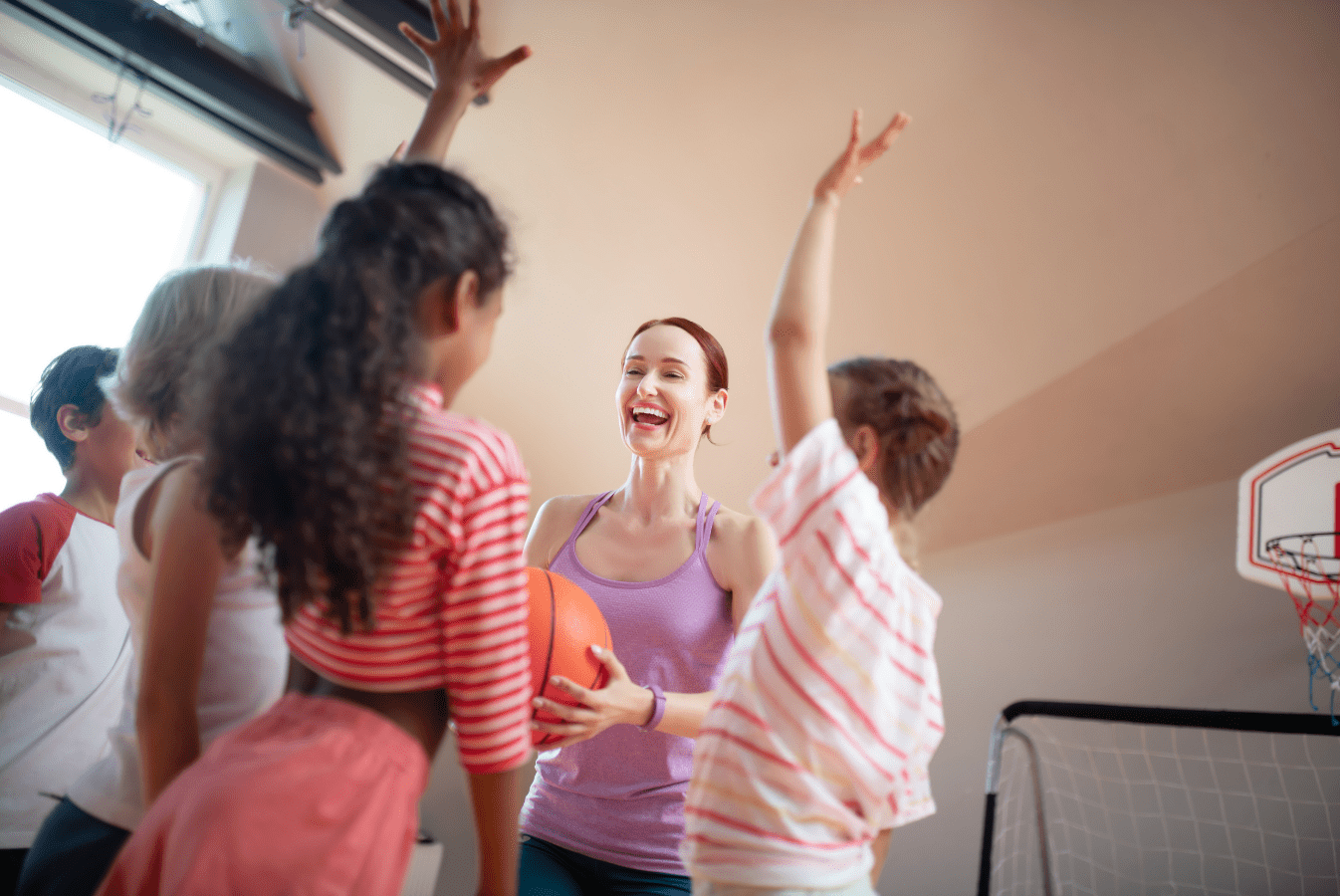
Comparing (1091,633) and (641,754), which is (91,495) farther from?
(1091,633)

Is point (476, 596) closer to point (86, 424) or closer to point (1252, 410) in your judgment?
point (86, 424)

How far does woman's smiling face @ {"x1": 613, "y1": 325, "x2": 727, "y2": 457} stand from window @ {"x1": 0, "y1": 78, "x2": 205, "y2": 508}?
8.26 ft

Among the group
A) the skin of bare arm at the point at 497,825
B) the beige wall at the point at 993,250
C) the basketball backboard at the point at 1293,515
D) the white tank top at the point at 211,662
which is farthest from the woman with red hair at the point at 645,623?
the basketball backboard at the point at 1293,515

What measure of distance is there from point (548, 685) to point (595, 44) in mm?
2478

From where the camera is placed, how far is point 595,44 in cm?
289

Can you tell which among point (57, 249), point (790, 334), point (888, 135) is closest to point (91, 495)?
point (790, 334)

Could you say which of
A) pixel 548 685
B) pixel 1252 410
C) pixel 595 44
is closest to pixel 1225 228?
pixel 1252 410

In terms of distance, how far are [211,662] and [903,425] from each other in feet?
2.93

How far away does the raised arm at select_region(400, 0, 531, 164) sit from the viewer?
3.84 ft

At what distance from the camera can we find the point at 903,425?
1.12m

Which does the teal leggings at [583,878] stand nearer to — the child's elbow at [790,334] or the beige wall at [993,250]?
the child's elbow at [790,334]

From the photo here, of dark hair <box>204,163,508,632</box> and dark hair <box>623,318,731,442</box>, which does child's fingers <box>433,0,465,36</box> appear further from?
dark hair <box>623,318,731,442</box>

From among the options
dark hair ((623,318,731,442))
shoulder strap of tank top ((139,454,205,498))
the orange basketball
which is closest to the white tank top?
shoulder strap of tank top ((139,454,205,498))

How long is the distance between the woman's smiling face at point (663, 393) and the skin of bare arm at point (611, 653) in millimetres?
184
